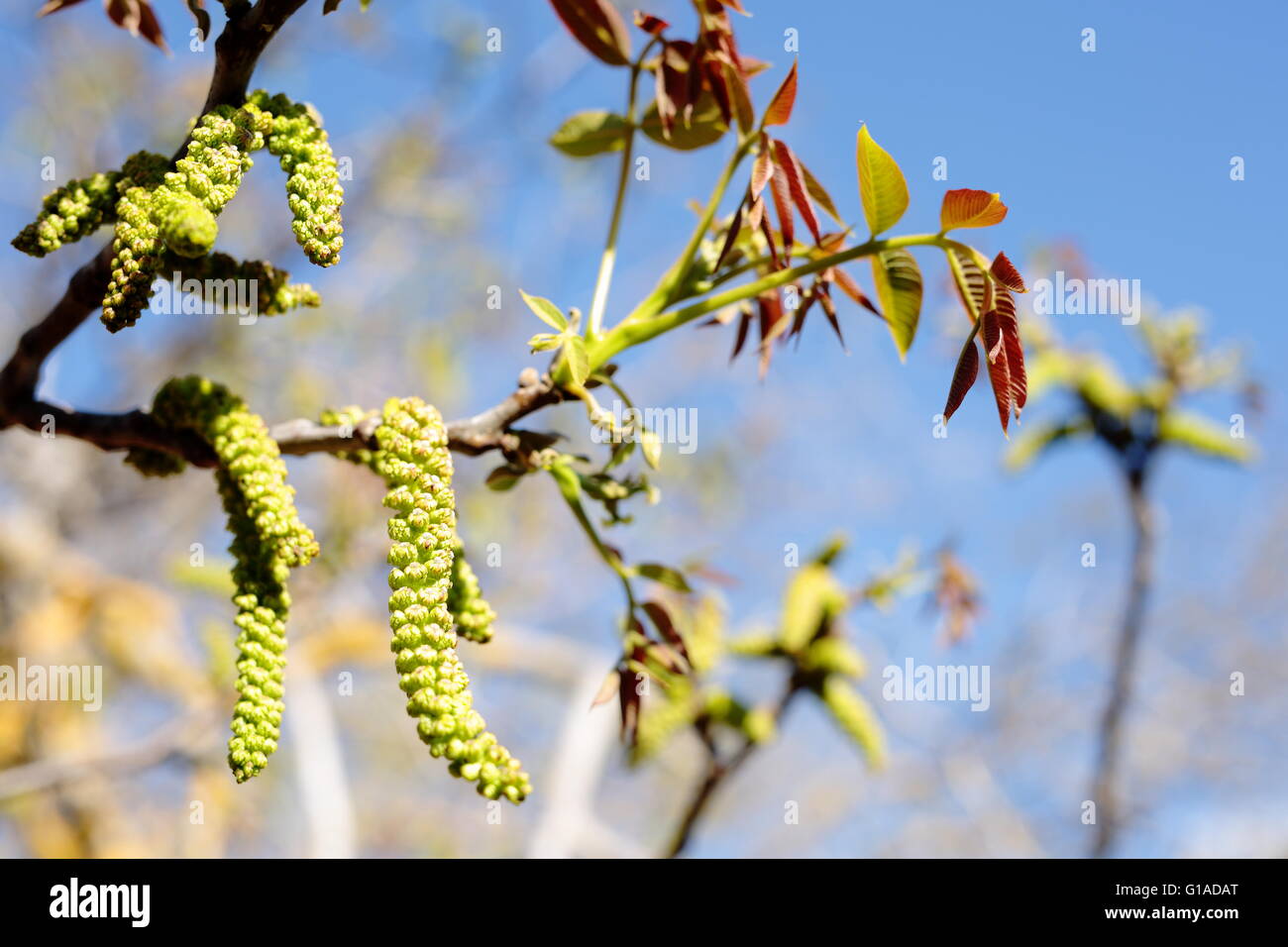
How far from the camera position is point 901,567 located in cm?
261

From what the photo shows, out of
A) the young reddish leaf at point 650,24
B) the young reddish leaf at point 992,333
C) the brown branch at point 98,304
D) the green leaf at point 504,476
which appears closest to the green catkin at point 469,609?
the green leaf at point 504,476

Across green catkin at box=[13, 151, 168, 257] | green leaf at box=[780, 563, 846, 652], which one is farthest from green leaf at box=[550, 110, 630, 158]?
green leaf at box=[780, 563, 846, 652]

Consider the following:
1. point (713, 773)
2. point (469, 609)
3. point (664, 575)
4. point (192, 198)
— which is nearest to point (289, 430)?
point (469, 609)

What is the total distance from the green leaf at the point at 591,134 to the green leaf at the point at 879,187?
19.8 inches

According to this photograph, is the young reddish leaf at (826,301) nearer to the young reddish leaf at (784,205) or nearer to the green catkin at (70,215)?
the young reddish leaf at (784,205)

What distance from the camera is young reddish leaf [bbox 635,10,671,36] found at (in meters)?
1.44

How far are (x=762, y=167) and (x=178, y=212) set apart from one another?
71 cm

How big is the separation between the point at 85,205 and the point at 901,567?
2.01 meters

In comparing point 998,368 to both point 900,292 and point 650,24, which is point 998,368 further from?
point 650,24

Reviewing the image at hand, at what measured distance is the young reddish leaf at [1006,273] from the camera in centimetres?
121

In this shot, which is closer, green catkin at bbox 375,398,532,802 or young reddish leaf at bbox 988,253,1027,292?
green catkin at bbox 375,398,532,802

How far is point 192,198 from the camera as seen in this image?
3.12 ft

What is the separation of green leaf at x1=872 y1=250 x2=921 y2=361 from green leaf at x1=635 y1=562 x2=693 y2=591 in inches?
19.2

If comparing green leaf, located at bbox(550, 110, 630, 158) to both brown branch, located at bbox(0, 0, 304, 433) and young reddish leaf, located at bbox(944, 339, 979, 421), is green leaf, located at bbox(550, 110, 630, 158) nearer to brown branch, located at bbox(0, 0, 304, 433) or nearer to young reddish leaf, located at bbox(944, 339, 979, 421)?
brown branch, located at bbox(0, 0, 304, 433)
